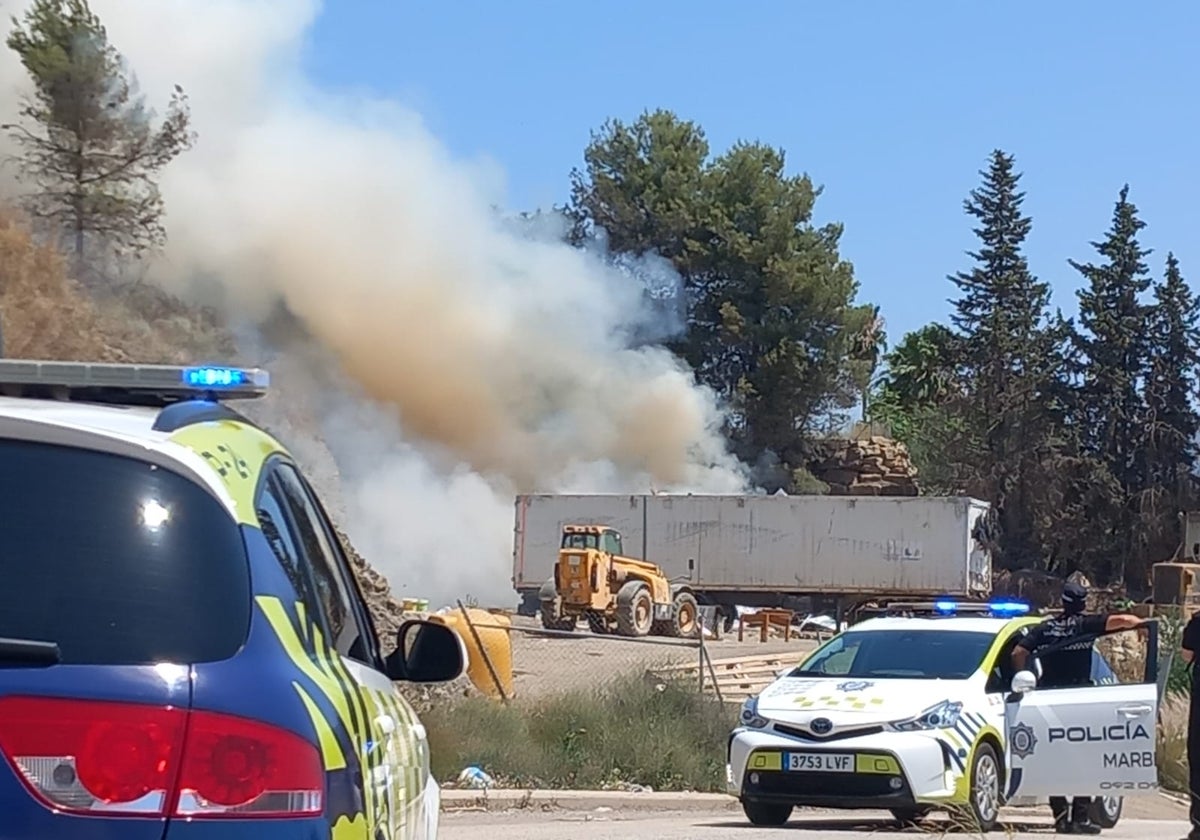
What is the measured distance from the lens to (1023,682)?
11.4 meters

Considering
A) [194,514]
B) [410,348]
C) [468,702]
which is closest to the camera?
[194,514]

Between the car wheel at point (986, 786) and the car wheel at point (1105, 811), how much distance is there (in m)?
0.95

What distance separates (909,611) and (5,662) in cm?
1445

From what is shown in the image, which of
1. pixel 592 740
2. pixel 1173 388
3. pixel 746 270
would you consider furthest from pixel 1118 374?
pixel 592 740

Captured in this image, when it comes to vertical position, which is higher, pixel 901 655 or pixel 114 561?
pixel 114 561

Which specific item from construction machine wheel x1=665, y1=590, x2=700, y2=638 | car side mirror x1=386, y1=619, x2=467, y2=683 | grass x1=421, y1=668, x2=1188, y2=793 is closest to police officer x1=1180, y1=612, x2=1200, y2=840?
grass x1=421, y1=668, x2=1188, y2=793

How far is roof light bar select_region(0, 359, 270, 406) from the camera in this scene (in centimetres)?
392

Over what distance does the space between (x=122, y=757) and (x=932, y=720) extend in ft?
29.2

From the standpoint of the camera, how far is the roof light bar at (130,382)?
3.92 meters

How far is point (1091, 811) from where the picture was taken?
39.7 feet

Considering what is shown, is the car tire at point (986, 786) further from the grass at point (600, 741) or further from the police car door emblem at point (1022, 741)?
the grass at point (600, 741)

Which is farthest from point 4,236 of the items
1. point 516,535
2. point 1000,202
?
point 1000,202

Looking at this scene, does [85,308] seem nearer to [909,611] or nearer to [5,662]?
[909,611]

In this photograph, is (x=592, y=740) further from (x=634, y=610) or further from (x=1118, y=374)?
(x=1118, y=374)
